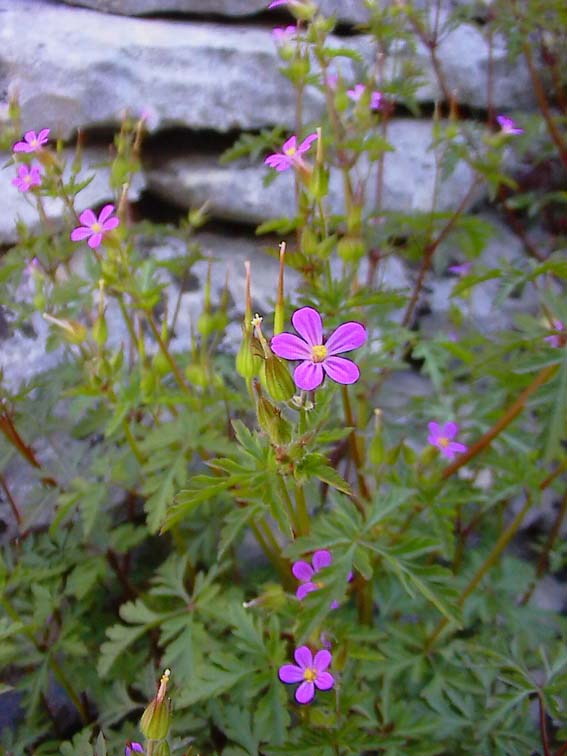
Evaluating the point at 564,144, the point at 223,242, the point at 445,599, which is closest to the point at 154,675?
the point at 445,599

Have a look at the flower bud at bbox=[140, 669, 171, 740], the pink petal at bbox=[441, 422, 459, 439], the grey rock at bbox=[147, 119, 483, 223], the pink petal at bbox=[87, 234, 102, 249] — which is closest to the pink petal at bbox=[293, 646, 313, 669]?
the flower bud at bbox=[140, 669, 171, 740]

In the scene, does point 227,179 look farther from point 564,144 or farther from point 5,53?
point 564,144

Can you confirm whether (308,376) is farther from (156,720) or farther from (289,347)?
(156,720)

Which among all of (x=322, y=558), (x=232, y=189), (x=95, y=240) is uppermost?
(x=95, y=240)

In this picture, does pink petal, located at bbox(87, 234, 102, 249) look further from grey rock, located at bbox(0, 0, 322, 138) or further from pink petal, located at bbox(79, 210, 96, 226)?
grey rock, located at bbox(0, 0, 322, 138)

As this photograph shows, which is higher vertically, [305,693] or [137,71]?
[137,71]

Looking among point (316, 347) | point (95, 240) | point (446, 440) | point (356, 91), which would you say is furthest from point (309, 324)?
point (356, 91)

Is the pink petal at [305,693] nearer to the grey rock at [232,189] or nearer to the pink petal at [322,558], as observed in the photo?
the pink petal at [322,558]
